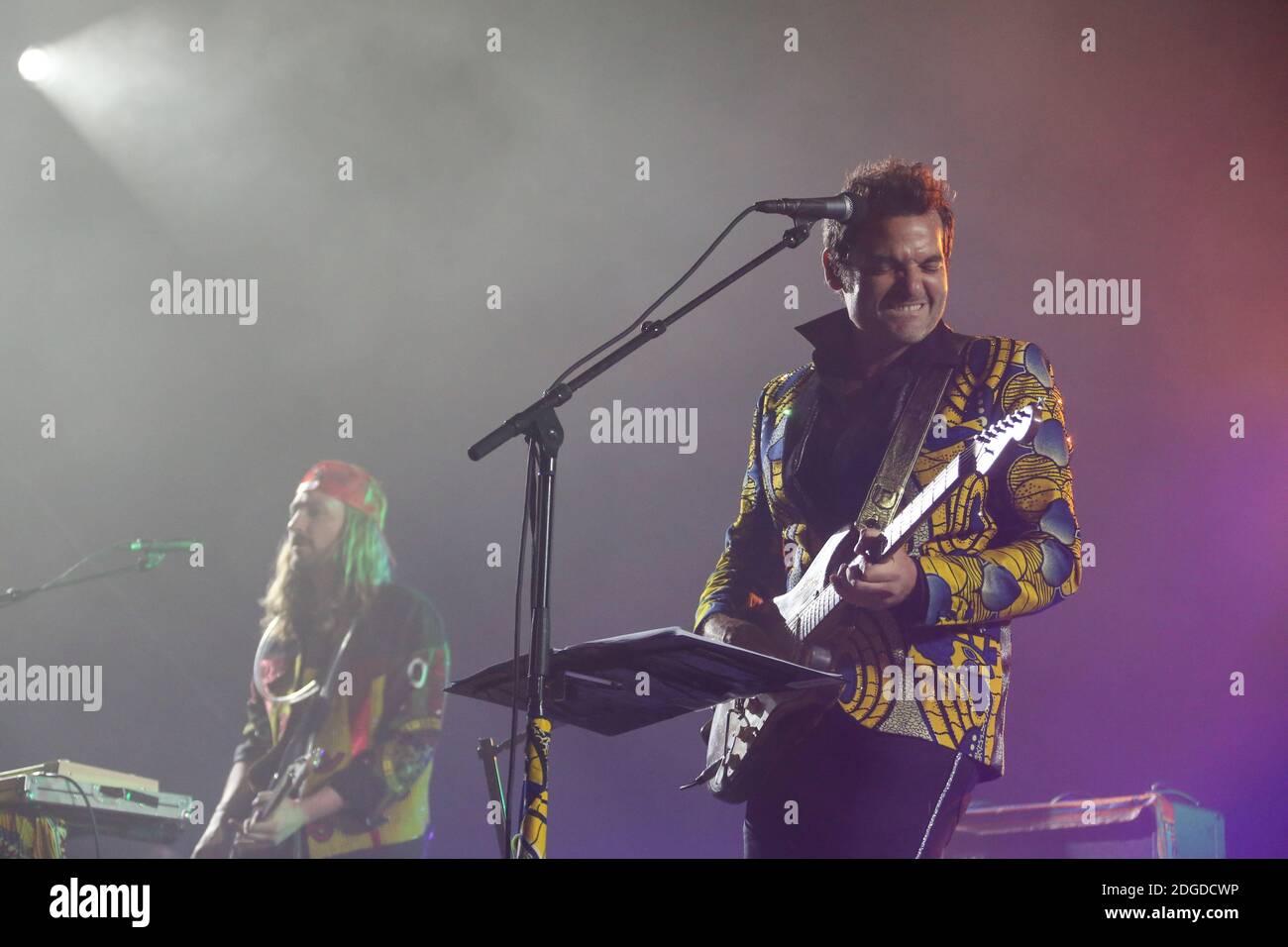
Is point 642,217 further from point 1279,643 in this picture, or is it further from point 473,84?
point 1279,643

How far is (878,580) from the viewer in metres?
2.34

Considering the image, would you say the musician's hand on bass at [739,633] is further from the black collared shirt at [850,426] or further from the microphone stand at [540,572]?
the microphone stand at [540,572]

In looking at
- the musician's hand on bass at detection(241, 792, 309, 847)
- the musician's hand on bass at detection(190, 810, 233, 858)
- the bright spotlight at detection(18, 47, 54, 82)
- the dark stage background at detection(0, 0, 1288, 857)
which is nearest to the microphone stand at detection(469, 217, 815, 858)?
the dark stage background at detection(0, 0, 1288, 857)

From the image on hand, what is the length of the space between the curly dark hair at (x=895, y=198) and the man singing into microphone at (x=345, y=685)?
1.58m

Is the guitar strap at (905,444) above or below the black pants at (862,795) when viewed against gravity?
above

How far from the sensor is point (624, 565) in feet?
11.7

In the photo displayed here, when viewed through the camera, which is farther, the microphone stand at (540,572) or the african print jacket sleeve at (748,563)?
the african print jacket sleeve at (748,563)

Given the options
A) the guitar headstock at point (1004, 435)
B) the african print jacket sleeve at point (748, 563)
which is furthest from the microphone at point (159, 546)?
the guitar headstock at point (1004, 435)

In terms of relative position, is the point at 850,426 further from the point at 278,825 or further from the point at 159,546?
the point at 159,546

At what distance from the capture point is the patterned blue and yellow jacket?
2400 mm

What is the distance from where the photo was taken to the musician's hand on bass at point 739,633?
2.56 meters

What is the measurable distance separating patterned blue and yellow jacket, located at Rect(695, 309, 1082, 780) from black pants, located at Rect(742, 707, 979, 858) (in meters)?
0.04

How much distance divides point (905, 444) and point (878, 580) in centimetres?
41
